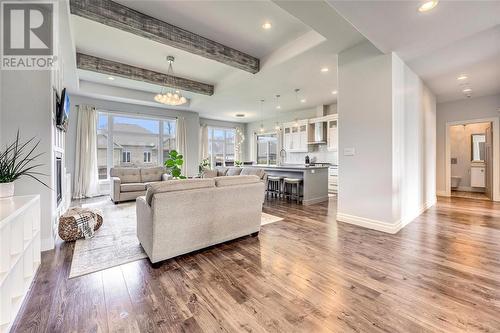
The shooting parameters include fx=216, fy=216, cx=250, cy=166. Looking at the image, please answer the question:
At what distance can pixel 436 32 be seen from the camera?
8.78 ft

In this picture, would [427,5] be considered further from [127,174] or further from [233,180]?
[127,174]

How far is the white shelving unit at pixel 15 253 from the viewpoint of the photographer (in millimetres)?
1350

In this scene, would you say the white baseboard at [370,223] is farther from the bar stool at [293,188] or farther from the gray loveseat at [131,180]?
the gray loveseat at [131,180]

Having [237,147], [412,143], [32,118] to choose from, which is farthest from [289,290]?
[237,147]

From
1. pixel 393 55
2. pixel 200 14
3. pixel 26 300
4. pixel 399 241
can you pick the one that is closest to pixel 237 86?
pixel 200 14

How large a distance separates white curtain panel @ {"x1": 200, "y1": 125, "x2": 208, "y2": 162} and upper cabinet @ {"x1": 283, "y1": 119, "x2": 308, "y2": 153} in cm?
327

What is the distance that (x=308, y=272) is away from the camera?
2.14m

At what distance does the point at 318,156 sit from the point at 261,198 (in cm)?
565

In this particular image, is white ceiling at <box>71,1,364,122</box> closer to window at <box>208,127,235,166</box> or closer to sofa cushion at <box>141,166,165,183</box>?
sofa cushion at <box>141,166,165,183</box>

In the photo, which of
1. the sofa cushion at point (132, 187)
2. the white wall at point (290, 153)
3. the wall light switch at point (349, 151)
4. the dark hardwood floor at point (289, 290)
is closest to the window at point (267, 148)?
the white wall at point (290, 153)

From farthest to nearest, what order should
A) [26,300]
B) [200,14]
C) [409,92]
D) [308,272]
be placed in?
[409,92] < [200,14] < [308,272] < [26,300]

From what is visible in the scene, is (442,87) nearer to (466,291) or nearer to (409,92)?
(409,92)

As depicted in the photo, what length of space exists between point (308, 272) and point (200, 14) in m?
3.61

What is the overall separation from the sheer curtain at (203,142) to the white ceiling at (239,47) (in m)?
2.48
